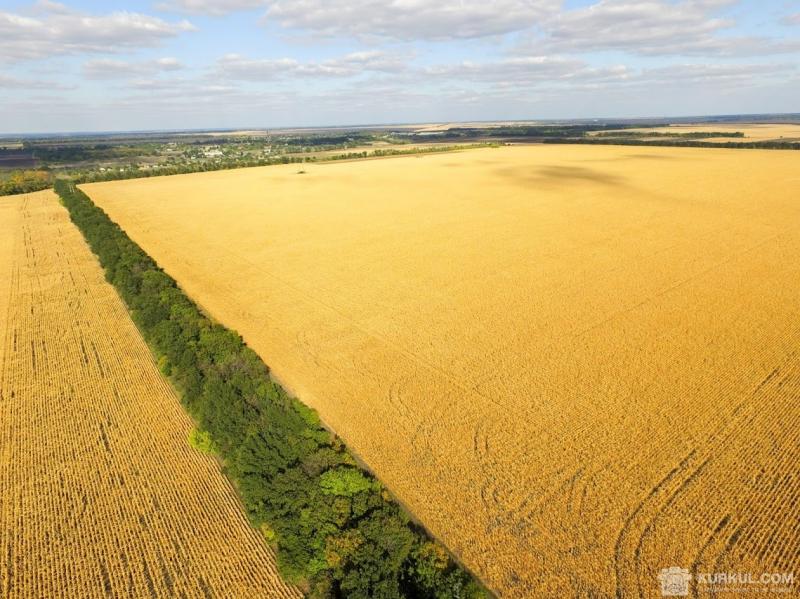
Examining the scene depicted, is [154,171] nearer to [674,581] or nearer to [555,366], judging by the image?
Answer: [555,366]

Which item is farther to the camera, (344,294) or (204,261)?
(204,261)

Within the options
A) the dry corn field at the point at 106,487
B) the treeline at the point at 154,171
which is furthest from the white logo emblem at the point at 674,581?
the treeline at the point at 154,171

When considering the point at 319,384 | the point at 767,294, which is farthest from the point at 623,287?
the point at 319,384

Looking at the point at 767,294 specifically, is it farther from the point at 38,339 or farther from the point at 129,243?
the point at 129,243

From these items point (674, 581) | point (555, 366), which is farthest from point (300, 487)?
point (555, 366)

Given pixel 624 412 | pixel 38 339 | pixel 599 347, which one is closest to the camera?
pixel 624 412

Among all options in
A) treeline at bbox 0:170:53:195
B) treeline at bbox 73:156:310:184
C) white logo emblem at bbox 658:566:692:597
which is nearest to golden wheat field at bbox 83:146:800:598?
white logo emblem at bbox 658:566:692:597
